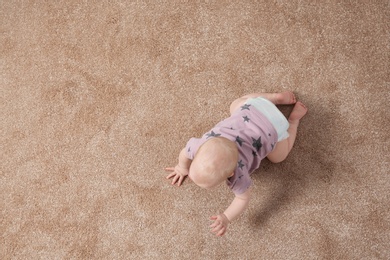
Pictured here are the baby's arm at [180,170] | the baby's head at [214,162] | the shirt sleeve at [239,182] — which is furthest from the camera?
the baby's arm at [180,170]

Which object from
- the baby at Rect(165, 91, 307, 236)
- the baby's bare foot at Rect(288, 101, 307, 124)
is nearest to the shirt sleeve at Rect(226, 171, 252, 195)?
the baby at Rect(165, 91, 307, 236)

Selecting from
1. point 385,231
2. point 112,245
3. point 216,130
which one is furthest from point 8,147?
point 385,231

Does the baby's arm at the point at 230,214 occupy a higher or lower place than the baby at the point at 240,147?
lower

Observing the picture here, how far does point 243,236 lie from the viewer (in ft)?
3.95

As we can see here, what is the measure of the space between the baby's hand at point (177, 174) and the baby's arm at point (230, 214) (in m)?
0.15

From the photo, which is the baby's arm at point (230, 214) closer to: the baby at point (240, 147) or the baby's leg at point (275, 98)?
the baby at point (240, 147)

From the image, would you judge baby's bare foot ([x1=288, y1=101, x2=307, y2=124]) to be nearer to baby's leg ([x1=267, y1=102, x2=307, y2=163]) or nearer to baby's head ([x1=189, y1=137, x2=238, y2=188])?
baby's leg ([x1=267, y1=102, x2=307, y2=163])

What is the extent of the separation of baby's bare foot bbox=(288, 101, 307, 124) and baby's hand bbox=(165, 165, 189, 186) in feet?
1.16

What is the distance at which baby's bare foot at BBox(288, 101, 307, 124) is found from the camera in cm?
121

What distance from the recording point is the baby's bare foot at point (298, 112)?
121 centimetres

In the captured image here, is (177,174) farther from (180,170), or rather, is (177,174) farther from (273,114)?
(273,114)

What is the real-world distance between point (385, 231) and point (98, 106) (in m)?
0.92

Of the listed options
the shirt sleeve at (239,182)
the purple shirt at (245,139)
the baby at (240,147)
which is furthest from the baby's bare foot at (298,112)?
the shirt sleeve at (239,182)

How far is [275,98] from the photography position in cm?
121
